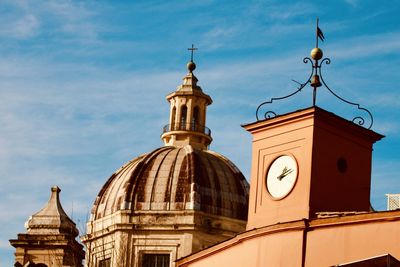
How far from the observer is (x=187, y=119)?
71.5m

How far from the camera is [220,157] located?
2741 inches

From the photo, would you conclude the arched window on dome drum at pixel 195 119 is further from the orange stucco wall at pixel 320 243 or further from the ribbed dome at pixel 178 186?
the orange stucco wall at pixel 320 243

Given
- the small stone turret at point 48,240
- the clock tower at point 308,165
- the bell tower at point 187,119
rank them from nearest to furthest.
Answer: the clock tower at point 308,165 → the small stone turret at point 48,240 → the bell tower at point 187,119

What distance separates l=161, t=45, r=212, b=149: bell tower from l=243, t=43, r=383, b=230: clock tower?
137ft

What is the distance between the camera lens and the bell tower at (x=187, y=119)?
234ft

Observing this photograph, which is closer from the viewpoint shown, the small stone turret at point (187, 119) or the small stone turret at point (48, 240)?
the small stone turret at point (48, 240)

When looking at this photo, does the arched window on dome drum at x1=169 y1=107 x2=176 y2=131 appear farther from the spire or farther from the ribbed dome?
the spire

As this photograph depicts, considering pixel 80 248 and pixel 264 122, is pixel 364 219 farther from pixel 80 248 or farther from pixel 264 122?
pixel 80 248

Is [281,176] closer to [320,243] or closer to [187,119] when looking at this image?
[320,243]

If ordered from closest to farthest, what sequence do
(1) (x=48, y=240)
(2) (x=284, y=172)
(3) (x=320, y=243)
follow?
(3) (x=320, y=243) < (2) (x=284, y=172) < (1) (x=48, y=240)

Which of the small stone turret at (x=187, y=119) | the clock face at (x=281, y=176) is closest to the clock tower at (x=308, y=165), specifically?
the clock face at (x=281, y=176)

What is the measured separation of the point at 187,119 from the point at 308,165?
43.5 meters

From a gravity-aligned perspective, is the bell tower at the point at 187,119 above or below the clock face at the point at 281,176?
above

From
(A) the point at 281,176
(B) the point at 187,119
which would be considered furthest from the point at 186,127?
(A) the point at 281,176
